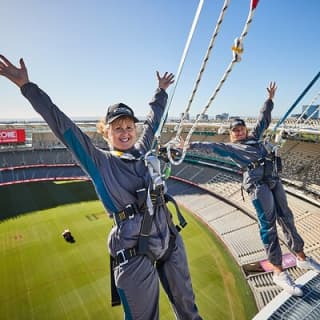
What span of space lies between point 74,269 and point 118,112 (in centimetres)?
1412

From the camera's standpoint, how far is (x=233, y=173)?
92.5ft

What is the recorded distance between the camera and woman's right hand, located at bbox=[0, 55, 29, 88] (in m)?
2.18

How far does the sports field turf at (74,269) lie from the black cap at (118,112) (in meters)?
11.1

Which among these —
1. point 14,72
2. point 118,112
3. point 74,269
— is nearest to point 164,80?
point 118,112

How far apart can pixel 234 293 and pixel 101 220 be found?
12291mm

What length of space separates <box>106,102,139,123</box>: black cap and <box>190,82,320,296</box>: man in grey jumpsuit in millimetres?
2214

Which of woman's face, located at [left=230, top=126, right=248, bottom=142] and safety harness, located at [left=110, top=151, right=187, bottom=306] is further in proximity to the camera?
woman's face, located at [left=230, top=126, right=248, bottom=142]

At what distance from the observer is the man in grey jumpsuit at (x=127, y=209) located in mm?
2277

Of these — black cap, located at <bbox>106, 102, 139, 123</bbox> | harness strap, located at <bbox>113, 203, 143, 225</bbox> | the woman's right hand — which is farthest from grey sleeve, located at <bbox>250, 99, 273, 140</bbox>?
the woman's right hand

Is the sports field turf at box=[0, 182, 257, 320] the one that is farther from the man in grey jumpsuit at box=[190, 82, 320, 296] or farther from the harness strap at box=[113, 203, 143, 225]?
the harness strap at box=[113, 203, 143, 225]

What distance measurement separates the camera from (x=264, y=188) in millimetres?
4867

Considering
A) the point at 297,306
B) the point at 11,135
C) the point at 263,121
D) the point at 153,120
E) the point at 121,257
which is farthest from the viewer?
the point at 11,135

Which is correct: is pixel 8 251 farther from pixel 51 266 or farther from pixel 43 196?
pixel 43 196

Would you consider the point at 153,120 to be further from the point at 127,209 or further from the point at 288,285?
the point at 288,285
